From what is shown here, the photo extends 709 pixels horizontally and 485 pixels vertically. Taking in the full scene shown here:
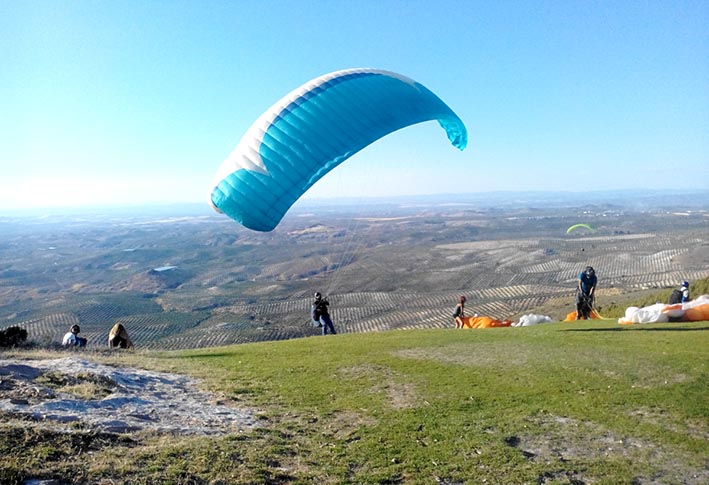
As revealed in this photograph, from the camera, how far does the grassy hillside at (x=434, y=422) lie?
4980 millimetres

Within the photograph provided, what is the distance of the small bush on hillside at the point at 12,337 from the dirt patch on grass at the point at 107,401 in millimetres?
2763

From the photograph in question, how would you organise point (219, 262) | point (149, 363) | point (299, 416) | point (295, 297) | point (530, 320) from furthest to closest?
point (219, 262)
point (295, 297)
point (530, 320)
point (149, 363)
point (299, 416)

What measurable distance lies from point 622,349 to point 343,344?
19.3 feet

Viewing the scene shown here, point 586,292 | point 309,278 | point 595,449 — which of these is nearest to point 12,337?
point 595,449

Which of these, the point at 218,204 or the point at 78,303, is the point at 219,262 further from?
the point at 218,204

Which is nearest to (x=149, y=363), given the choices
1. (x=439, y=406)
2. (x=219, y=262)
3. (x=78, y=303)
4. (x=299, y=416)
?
(x=299, y=416)

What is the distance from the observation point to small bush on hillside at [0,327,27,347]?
10489mm

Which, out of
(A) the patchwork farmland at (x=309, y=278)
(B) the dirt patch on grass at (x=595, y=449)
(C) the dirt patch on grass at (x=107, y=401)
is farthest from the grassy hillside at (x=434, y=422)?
(A) the patchwork farmland at (x=309, y=278)

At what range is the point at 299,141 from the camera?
9.74 metres

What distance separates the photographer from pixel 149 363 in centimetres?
956

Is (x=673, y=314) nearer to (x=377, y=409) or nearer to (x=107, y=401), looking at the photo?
(x=377, y=409)

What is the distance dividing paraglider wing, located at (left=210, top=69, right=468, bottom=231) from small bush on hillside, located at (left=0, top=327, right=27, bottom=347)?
528 centimetres

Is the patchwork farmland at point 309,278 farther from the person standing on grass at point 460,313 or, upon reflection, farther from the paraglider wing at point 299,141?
the paraglider wing at point 299,141

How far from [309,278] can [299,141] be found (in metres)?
58.7
